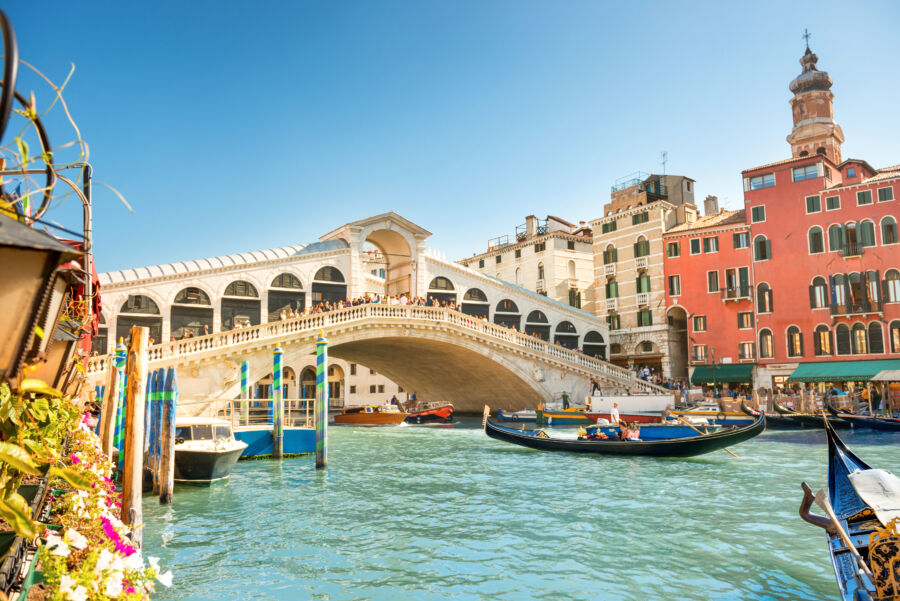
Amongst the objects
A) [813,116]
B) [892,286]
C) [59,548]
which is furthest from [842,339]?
[59,548]

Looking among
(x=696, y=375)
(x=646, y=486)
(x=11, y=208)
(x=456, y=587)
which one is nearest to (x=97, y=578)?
(x=11, y=208)

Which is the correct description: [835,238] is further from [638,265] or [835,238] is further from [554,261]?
[554,261]

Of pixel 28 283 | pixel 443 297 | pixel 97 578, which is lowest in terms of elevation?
pixel 97 578

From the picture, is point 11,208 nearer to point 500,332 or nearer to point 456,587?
point 456,587

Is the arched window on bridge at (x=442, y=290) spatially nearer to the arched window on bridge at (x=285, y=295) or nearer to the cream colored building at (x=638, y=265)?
the arched window on bridge at (x=285, y=295)

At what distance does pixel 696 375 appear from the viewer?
79.4ft

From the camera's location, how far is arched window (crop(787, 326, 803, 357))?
74.0 feet

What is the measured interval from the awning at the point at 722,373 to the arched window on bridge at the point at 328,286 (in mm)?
13786

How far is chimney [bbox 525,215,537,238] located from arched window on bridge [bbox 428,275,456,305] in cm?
872

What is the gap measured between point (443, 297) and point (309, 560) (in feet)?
63.5

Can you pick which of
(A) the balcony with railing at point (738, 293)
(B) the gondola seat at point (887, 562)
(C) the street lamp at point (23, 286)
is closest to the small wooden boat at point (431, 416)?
(A) the balcony with railing at point (738, 293)

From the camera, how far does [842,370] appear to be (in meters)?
21.1

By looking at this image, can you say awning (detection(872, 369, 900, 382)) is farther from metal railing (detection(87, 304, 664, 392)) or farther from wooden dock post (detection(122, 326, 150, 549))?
wooden dock post (detection(122, 326, 150, 549))

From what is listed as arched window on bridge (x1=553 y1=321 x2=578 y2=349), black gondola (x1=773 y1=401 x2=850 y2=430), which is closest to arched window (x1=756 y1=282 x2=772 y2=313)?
black gondola (x1=773 y1=401 x2=850 y2=430)
